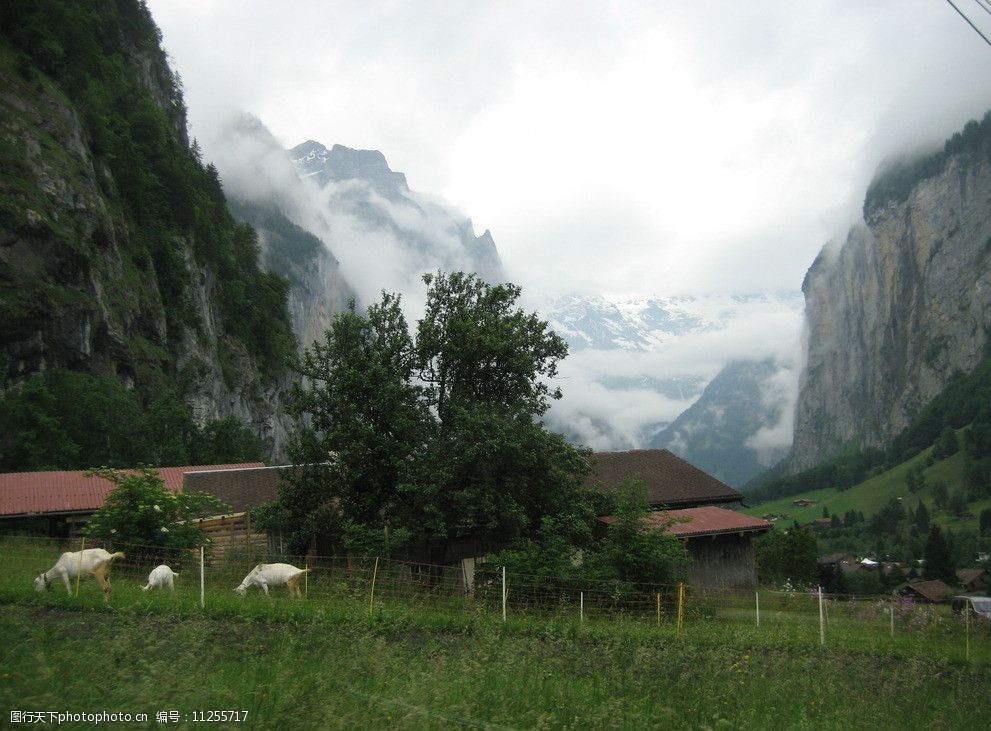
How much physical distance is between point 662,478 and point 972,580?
6263 cm

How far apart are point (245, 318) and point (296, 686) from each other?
213 feet

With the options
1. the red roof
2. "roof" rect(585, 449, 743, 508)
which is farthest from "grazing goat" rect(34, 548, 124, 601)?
"roof" rect(585, 449, 743, 508)

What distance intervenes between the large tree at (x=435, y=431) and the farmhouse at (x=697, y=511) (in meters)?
4.11

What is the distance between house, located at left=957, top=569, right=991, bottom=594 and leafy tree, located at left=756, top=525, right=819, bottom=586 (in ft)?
51.9

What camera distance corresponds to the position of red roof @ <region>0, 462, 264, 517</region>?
27.1 meters

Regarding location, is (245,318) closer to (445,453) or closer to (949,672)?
(445,453)

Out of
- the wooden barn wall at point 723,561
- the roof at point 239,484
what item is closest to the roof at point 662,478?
the wooden barn wall at point 723,561

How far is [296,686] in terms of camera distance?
673cm

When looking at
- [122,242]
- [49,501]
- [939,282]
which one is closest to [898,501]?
[939,282]

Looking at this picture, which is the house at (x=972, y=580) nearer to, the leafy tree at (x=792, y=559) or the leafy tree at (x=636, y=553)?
the leafy tree at (x=792, y=559)

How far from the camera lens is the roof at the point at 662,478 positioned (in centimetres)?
2991

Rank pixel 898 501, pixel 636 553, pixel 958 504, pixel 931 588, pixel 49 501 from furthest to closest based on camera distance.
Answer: pixel 898 501
pixel 958 504
pixel 931 588
pixel 49 501
pixel 636 553

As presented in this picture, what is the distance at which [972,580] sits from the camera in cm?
7644

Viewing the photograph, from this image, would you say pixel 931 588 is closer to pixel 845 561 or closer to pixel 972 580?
pixel 972 580
